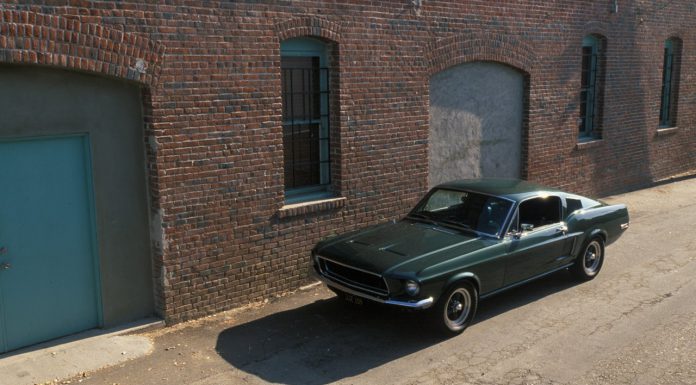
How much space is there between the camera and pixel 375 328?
7848 mm

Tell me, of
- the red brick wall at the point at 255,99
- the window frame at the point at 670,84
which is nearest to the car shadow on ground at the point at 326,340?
the red brick wall at the point at 255,99

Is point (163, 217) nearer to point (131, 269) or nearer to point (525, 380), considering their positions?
point (131, 269)

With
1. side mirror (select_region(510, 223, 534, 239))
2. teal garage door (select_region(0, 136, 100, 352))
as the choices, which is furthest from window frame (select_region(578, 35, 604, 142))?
teal garage door (select_region(0, 136, 100, 352))

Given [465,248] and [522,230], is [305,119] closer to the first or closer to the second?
[465,248]

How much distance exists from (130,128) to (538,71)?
8204 millimetres

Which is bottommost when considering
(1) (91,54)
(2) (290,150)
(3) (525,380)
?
(3) (525,380)

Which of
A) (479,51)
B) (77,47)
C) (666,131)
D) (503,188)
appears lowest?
(503,188)

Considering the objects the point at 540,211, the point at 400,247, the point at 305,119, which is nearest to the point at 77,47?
the point at 305,119

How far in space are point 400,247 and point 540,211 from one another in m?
2.26

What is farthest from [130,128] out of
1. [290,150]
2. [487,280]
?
[487,280]

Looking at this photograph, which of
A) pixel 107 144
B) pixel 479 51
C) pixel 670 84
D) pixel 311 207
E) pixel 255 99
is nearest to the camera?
pixel 107 144

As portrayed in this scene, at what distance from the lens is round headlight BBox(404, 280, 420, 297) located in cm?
696

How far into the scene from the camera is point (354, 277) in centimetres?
748

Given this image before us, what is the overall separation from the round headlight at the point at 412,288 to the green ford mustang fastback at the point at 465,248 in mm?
10
